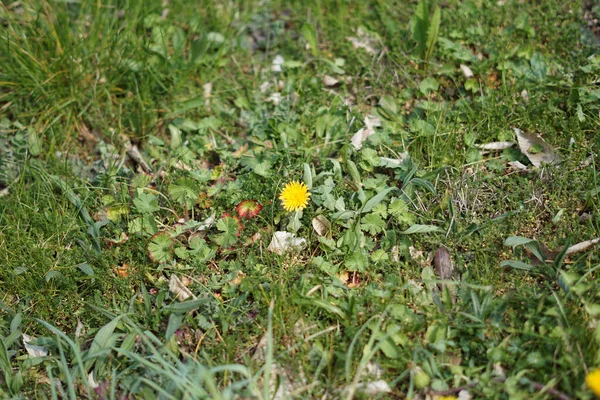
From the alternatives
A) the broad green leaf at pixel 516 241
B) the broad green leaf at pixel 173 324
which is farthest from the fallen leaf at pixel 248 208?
the broad green leaf at pixel 516 241

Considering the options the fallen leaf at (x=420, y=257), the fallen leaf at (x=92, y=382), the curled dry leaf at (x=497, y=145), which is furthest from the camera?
the curled dry leaf at (x=497, y=145)

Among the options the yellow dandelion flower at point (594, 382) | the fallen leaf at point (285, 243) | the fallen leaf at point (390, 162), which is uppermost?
the fallen leaf at point (390, 162)

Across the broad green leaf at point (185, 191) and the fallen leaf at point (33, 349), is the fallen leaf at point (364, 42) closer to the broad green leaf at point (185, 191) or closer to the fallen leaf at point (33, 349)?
the broad green leaf at point (185, 191)

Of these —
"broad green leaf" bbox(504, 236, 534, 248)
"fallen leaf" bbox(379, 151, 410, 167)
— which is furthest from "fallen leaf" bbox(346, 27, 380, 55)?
"broad green leaf" bbox(504, 236, 534, 248)

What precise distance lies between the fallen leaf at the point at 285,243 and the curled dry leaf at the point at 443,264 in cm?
59

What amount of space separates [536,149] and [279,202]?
4.12 ft

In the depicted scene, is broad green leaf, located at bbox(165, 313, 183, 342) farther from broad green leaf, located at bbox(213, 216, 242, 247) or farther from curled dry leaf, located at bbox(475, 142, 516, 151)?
curled dry leaf, located at bbox(475, 142, 516, 151)

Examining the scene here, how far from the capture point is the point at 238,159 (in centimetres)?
325

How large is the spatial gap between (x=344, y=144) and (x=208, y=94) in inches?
38.7

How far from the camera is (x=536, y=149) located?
297 centimetres

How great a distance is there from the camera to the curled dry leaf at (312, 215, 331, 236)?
2840 millimetres

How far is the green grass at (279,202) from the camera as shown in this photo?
234cm

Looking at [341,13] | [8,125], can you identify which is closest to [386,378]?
[341,13]

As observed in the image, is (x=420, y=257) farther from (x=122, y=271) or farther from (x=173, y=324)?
(x=122, y=271)
